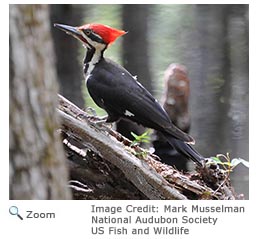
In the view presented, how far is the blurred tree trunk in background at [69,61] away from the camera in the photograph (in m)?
3.34

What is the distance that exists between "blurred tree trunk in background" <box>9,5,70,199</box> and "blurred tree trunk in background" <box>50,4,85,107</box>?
6.04 feet

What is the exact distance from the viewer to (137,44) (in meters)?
4.00

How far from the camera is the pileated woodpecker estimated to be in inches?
82.4

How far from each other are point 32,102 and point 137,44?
270 cm

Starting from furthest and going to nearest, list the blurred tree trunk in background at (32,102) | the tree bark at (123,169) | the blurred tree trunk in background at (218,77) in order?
the blurred tree trunk in background at (218,77), the tree bark at (123,169), the blurred tree trunk in background at (32,102)

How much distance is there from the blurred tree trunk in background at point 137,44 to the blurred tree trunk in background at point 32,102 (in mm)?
1901
